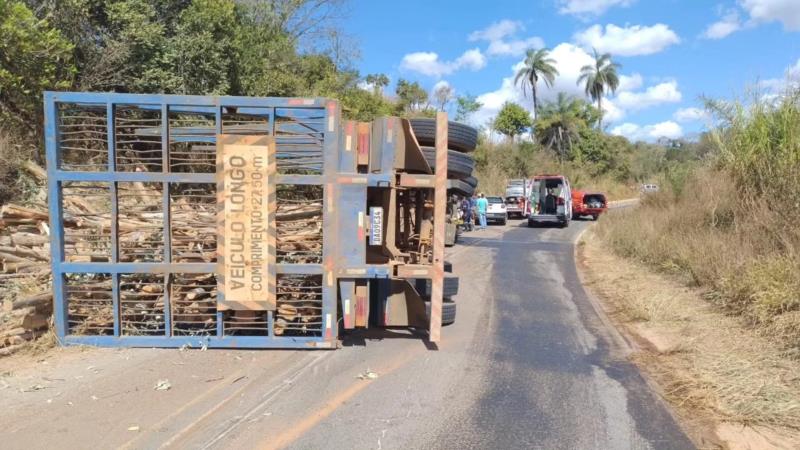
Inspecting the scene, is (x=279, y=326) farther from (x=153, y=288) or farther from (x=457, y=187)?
(x=457, y=187)

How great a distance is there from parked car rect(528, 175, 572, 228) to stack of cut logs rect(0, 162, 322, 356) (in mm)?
22325

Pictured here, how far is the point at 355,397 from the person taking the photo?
469 cm

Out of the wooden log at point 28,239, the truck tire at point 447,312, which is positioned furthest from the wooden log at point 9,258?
the truck tire at point 447,312

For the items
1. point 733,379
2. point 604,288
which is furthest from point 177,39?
point 733,379

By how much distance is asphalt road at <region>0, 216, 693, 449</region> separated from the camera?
396 cm

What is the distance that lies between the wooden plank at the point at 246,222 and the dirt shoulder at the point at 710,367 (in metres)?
3.87

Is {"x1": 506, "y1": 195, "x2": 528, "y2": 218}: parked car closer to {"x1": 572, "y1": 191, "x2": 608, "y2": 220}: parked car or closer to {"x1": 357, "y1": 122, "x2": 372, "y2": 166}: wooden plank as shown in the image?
{"x1": 572, "y1": 191, "x2": 608, "y2": 220}: parked car

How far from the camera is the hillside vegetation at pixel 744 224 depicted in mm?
6729

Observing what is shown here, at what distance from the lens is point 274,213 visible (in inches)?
221

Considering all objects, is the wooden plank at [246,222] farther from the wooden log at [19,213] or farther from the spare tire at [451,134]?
the wooden log at [19,213]

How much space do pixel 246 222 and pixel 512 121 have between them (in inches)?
2272

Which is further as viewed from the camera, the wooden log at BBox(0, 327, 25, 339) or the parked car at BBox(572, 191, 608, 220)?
the parked car at BBox(572, 191, 608, 220)

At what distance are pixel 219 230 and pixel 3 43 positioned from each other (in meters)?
7.81

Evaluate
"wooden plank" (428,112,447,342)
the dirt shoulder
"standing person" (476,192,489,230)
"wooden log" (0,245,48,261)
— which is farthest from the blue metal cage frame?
"standing person" (476,192,489,230)
